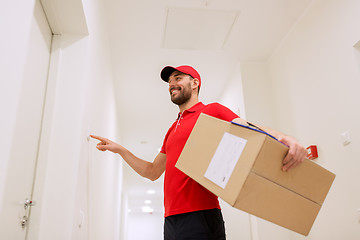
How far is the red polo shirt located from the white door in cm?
64

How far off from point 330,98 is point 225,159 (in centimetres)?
159

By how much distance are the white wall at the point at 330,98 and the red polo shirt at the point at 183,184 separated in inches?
44.9

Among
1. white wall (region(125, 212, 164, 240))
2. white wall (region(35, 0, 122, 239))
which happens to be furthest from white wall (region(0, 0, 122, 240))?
white wall (region(125, 212, 164, 240))

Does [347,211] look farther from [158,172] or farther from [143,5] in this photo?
[143,5]

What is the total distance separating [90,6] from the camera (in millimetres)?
1961

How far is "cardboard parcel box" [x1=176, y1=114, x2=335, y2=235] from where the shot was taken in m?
1.03

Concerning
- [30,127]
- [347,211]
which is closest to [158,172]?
[30,127]

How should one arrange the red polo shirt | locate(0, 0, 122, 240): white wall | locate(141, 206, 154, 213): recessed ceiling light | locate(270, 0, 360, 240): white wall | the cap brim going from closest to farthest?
the red polo shirt → locate(0, 0, 122, 240): white wall → the cap brim → locate(270, 0, 360, 240): white wall → locate(141, 206, 154, 213): recessed ceiling light

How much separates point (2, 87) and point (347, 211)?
2170 millimetres

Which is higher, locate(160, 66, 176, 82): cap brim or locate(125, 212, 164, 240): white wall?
locate(160, 66, 176, 82): cap brim

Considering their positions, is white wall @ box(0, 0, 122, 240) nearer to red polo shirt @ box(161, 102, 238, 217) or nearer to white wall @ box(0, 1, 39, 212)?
red polo shirt @ box(161, 102, 238, 217)

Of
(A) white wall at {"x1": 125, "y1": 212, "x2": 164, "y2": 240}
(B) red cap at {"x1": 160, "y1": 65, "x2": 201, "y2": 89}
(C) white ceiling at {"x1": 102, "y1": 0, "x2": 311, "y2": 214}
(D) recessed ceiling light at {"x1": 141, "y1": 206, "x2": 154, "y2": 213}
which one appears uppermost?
(C) white ceiling at {"x1": 102, "y1": 0, "x2": 311, "y2": 214}

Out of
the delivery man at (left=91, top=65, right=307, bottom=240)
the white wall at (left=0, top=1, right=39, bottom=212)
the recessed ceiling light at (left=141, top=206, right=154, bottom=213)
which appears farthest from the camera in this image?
the recessed ceiling light at (left=141, top=206, right=154, bottom=213)

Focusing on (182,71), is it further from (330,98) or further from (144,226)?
(144,226)
